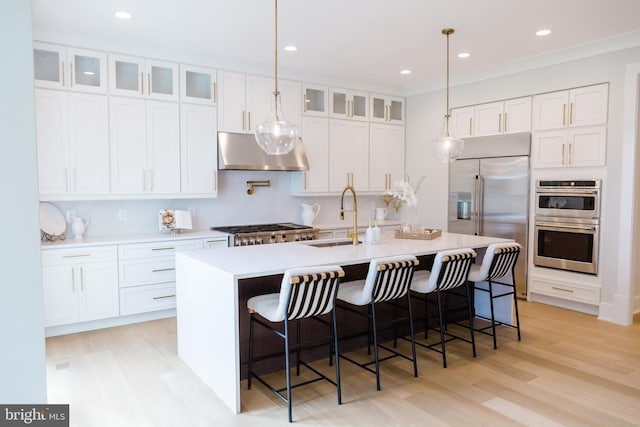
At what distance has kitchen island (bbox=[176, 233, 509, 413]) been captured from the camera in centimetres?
267

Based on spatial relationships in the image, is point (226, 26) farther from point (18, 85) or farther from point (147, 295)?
point (18, 85)

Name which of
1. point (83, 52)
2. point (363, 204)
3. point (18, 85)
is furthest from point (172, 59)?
point (18, 85)

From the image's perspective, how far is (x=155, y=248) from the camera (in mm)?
4469

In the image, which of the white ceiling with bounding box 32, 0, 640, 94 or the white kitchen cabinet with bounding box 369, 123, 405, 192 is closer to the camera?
the white ceiling with bounding box 32, 0, 640, 94

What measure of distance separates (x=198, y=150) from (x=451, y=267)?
2988 mm

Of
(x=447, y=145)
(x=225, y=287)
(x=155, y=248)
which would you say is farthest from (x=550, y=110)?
(x=155, y=248)

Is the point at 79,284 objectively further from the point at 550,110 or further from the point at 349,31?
the point at 550,110

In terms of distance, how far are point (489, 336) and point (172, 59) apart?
4162 millimetres

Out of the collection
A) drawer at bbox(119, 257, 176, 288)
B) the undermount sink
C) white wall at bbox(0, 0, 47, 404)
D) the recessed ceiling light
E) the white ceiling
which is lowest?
drawer at bbox(119, 257, 176, 288)

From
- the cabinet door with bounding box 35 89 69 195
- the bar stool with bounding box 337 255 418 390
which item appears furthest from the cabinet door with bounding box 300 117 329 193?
the bar stool with bounding box 337 255 418 390

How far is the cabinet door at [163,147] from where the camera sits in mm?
4609

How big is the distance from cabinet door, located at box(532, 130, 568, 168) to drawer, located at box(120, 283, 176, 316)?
4222 millimetres

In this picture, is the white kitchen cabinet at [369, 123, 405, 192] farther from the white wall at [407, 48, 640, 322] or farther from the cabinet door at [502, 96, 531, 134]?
the cabinet door at [502, 96, 531, 134]

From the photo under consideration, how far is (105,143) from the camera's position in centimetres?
438
